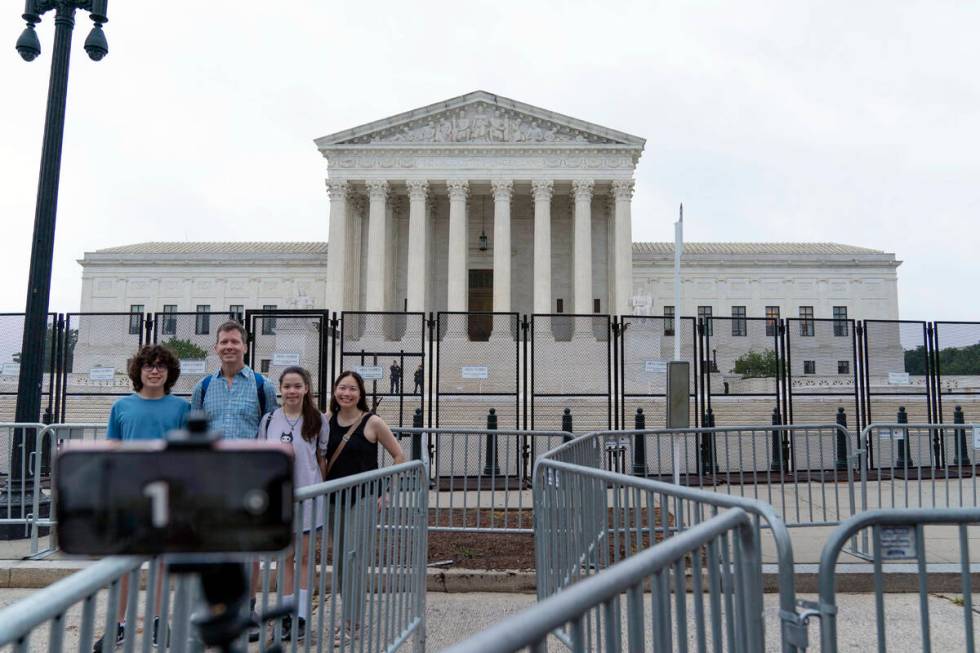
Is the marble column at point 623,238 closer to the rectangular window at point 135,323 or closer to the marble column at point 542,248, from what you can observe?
the marble column at point 542,248

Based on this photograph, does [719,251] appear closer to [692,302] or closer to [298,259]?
[692,302]

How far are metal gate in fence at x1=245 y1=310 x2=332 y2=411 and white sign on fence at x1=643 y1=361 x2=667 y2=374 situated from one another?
6.29m

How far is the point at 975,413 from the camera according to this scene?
18.0 metres

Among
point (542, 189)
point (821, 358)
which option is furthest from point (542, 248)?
point (821, 358)

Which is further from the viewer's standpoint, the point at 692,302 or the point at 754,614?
the point at 692,302

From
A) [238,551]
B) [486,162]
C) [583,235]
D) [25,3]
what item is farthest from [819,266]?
[238,551]

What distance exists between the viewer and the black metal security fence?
43.6 ft

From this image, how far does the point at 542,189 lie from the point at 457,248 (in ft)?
25.2

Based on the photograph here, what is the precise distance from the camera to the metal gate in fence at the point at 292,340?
12.8 metres

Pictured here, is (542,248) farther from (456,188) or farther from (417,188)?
(417,188)

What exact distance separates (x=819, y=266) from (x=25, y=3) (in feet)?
221

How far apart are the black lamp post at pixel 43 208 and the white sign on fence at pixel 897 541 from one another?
339 inches

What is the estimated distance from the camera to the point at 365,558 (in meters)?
4.09

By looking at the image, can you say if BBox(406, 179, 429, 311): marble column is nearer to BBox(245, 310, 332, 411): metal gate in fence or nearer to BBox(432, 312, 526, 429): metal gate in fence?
BBox(432, 312, 526, 429): metal gate in fence
